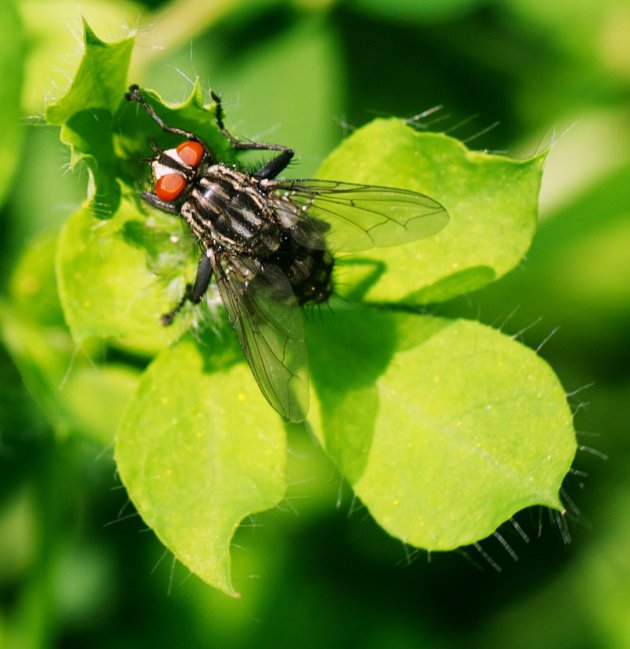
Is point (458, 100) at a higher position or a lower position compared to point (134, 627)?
higher

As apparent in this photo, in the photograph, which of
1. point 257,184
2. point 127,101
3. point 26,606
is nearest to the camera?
point 127,101

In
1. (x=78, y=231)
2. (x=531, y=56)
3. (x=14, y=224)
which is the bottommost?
(x=14, y=224)

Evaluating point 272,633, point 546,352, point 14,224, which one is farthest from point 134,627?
point 546,352

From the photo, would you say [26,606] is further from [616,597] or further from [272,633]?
[616,597]

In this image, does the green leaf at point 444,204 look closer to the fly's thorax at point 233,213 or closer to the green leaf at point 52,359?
the fly's thorax at point 233,213

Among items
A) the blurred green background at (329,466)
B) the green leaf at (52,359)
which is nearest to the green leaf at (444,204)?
the green leaf at (52,359)

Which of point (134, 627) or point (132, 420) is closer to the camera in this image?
point (132, 420)

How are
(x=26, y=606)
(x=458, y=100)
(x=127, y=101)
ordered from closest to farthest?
1. (x=127, y=101)
2. (x=26, y=606)
3. (x=458, y=100)

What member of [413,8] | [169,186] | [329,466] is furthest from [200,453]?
[413,8]
